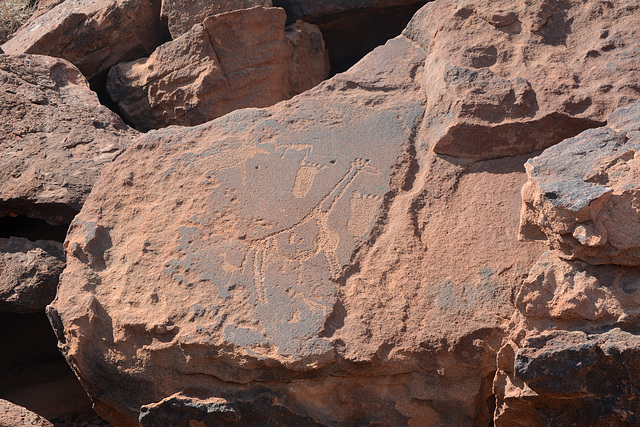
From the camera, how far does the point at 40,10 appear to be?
14.9ft

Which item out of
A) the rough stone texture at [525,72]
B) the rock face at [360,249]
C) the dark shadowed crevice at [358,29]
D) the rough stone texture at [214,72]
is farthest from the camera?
the dark shadowed crevice at [358,29]

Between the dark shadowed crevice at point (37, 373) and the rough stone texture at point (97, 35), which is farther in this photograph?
the rough stone texture at point (97, 35)

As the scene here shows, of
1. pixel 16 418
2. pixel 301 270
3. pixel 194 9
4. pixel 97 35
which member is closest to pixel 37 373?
pixel 16 418

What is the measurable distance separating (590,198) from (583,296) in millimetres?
284

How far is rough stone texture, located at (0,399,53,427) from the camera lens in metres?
2.42

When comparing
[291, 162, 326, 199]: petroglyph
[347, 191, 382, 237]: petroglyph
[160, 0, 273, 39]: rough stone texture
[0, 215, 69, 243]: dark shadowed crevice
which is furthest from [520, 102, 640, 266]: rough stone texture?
[160, 0, 273, 39]: rough stone texture

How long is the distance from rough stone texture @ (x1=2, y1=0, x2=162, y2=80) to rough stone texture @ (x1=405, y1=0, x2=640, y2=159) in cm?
192

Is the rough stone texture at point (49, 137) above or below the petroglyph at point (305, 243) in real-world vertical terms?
above

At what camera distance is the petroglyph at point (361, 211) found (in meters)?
2.48

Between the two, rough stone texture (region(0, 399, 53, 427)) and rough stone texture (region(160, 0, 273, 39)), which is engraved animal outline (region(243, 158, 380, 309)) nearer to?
rough stone texture (region(0, 399, 53, 427))

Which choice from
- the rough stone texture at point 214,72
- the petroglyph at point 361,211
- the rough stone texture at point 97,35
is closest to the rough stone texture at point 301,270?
the petroglyph at point 361,211

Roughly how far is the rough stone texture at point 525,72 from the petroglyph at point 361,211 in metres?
0.34

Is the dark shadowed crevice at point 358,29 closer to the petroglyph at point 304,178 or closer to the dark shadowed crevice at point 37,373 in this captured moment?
the petroglyph at point 304,178

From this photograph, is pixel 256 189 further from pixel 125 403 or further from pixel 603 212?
pixel 603 212
